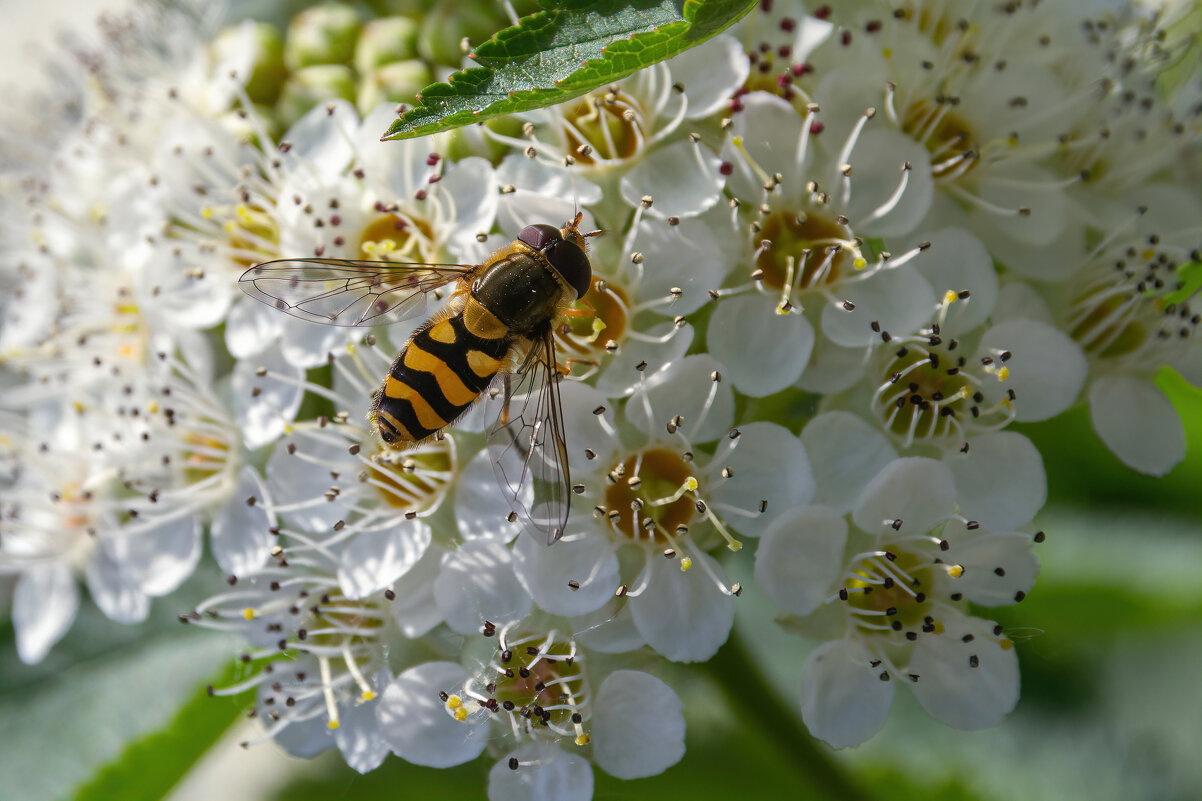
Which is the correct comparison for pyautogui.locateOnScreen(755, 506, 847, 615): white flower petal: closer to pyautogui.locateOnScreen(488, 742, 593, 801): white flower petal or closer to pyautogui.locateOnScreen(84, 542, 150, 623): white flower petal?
pyautogui.locateOnScreen(488, 742, 593, 801): white flower petal

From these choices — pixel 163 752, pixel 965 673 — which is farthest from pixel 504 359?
pixel 163 752

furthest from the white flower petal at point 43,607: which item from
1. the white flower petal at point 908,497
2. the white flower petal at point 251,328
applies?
the white flower petal at point 908,497

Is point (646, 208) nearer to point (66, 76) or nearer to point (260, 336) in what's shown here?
point (260, 336)

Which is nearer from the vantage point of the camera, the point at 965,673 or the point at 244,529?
the point at 965,673

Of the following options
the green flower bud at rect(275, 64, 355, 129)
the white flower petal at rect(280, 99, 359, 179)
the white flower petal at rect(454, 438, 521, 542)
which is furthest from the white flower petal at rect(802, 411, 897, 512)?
the green flower bud at rect(275, 64, 355, 129)

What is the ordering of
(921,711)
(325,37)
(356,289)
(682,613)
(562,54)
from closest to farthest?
(562,54)
(682,613)
(356,289)
(325,37)
(921,711)

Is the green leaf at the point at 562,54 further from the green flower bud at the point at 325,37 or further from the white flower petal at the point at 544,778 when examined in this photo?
the white flower petal at the point at 544,778

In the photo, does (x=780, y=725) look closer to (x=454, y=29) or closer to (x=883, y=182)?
(x=883, y=182)
